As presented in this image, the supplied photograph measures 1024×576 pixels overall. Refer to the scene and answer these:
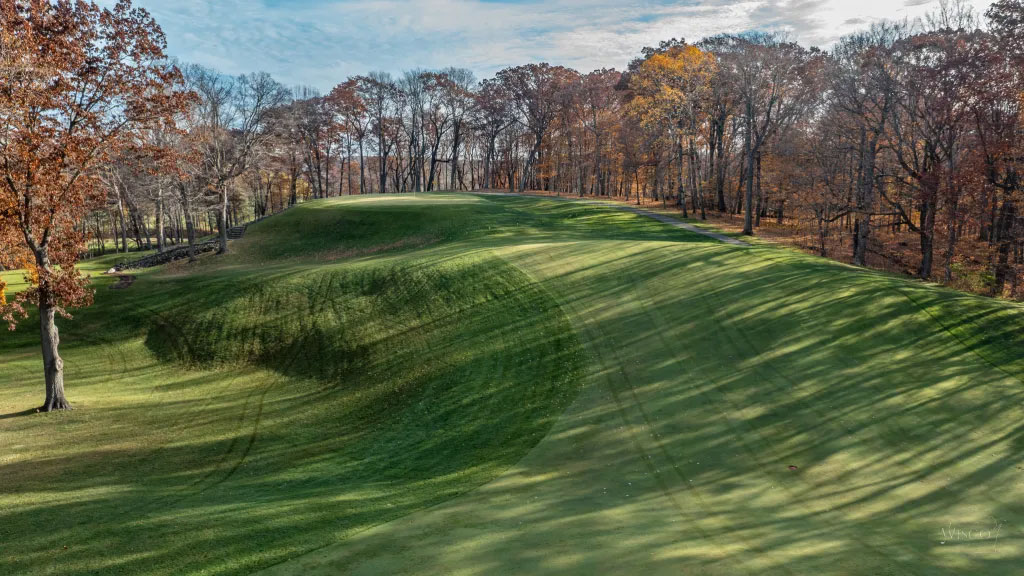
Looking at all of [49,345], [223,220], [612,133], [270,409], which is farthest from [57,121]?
[612,133]

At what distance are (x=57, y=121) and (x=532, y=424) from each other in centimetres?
1526

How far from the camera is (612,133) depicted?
56.8 metres

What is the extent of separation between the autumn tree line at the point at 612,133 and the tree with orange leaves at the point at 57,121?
0.05 metres

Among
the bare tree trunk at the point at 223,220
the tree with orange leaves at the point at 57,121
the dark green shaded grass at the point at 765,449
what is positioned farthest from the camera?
the bare tree trunk at the point at 223,220

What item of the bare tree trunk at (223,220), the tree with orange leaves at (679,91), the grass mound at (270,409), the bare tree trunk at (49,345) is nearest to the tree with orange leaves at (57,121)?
the bare tree trunk at (49,345)

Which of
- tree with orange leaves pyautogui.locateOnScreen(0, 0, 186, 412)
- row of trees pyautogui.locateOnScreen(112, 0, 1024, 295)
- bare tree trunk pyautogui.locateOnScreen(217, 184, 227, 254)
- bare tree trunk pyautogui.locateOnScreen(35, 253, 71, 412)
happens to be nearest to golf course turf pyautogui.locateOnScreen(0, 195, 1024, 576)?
bare tree trunk pyautogui.locateOnScreen(35, 253, 71, 412)

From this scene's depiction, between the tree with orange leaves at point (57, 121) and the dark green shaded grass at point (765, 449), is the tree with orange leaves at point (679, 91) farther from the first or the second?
the tree with orange leaves at point (57, 121)

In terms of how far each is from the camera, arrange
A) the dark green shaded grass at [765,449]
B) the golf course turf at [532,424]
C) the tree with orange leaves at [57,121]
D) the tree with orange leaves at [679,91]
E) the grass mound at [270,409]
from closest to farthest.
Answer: the dark green shaded grass at [765,449] < the golf course turf at [532,424] < the grass mound at [270,409] < the tree with orange leaves at [57,121] < the tree with orange leaves at [679,91]

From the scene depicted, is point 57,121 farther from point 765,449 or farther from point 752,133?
point 752,133

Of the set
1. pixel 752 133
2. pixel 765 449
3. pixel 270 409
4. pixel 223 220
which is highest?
pixel 752 133

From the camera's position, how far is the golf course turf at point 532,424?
24.5 ft

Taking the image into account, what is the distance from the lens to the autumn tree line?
14406 millimetres

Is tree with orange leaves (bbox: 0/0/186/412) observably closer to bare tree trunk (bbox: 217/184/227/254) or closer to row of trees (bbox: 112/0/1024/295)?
row of trees (bbox: 112/0/1024/295)

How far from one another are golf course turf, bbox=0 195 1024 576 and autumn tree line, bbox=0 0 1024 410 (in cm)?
550
